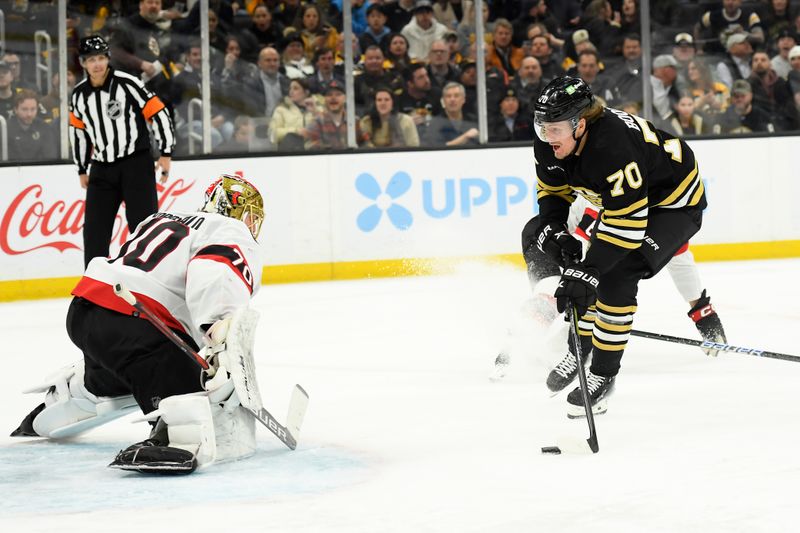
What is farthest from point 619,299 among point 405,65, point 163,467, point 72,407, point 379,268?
point 405,65

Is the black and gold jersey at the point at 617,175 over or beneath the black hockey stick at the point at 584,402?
over

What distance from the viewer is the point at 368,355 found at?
452 centimetres

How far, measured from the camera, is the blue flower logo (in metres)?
7.24

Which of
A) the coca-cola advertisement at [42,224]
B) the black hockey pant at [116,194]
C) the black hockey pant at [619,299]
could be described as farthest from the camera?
the coca-cola advertisement at [42,224]

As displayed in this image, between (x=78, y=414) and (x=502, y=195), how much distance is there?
4.73 metres

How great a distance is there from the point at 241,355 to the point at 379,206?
473cm

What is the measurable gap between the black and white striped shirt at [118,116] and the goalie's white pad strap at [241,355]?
3.08 metres

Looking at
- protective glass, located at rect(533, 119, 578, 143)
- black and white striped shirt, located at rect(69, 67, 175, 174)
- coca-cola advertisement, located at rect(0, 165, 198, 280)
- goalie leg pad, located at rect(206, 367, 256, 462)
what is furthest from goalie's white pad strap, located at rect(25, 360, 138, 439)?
coca-cola advertisement, located at rect(0, 165, 198, 280)

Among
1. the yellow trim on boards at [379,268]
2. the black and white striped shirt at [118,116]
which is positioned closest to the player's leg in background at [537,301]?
the black and white striped shirt at [118,116]

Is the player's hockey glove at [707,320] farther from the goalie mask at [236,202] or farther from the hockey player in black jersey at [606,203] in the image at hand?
the goalie mask at [236,202]

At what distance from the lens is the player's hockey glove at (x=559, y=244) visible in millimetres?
3373

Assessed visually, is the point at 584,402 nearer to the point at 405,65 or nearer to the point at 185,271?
the point at 185,271

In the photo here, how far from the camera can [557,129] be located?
305cm

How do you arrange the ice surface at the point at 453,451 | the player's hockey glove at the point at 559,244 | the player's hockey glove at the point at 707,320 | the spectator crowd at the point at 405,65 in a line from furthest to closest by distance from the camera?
the spectator crowd at the point at 405,65, the player's hockey glove at the point at 707,320, the player's hockey glove at the point at 559,244, the ice surface at the point at 453,451
